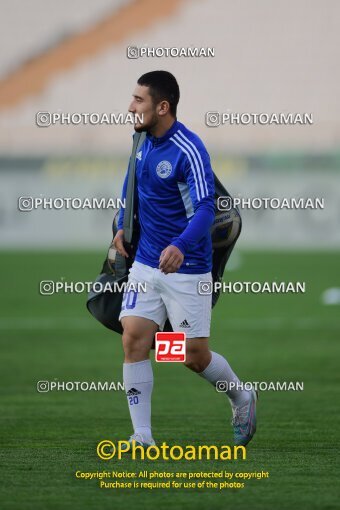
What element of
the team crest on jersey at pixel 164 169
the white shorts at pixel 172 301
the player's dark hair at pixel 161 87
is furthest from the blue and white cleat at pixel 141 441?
the player's dark hair at pixel 161 87

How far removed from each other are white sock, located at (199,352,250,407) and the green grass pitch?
26 centimetres

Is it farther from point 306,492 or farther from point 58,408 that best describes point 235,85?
point 306,492

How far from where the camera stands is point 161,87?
655 centimetres

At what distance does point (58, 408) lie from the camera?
891 cm

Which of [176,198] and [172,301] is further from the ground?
[176,198]

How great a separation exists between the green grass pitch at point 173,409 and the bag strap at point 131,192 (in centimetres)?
124

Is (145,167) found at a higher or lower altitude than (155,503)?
higher

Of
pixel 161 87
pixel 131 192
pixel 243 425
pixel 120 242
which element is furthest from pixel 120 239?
pixel 243 425

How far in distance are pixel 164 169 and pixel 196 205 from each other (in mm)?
294

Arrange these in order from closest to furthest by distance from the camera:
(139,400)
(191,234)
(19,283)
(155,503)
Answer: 1. (155,503)
2. (191,234)
3. (139,400)
4. (19,283)

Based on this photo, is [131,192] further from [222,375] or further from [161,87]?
[222,375]

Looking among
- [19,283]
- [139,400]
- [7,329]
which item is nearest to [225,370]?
[139,400]

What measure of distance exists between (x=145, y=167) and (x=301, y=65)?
2777 cm

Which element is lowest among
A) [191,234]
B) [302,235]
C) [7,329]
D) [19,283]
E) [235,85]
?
[191,234]
